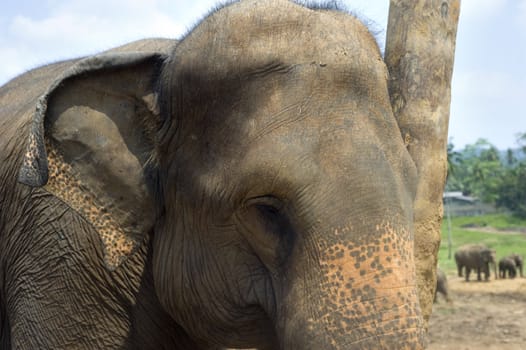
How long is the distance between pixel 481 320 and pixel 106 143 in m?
12.7

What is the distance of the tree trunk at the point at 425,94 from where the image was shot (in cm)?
314

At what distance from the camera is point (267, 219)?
2.11 metres

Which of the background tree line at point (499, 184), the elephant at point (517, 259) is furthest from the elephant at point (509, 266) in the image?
the background tree line at point (499, 184)

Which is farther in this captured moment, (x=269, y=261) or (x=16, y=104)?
(x=16, y=104)

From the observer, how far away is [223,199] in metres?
2.18

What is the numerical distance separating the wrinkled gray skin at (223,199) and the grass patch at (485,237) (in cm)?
2756

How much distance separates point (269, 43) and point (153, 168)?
58cm

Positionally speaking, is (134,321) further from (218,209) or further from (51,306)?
(218,209)

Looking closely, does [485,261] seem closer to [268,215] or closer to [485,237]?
[485,237]

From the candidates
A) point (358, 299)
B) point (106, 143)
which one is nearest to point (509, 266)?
point (106, 143)

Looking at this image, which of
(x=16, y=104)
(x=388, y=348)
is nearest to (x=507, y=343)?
(x=16, y=104)

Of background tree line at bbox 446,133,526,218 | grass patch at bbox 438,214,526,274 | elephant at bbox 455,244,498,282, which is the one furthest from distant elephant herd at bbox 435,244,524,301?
background tree line at bbox 446,133,526,218

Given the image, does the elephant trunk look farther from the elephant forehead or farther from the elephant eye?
the elephant forehead

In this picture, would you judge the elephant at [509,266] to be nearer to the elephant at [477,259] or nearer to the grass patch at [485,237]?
the elephant at [477,259]
